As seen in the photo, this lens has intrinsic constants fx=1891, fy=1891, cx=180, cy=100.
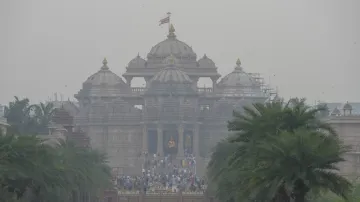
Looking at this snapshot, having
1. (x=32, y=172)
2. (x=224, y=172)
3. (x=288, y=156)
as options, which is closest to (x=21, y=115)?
(x=224, y=172)

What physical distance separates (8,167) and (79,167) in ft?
77.7

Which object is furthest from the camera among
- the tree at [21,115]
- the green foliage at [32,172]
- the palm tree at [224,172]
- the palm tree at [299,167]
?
the tree at [21,115]

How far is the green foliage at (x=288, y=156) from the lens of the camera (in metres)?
51.5

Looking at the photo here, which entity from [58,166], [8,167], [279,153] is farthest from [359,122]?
[279,153]

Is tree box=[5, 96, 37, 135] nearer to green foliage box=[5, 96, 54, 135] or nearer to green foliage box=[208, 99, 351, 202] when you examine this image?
green foliage box=[5, 96, 54, 135]

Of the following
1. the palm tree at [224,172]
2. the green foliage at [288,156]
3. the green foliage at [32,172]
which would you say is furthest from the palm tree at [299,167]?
the palm tree at [224,172]

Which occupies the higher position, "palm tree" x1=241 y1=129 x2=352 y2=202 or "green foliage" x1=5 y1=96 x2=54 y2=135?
"green foliage" x1=5 y1=96 x2=54 y2=135

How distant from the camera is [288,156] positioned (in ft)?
171

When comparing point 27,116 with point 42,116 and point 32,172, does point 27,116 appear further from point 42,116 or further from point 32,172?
point 32,172

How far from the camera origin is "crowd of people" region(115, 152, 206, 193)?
124688 mm

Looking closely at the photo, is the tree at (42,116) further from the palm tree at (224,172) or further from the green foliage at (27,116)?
the palm tree at (224,172)

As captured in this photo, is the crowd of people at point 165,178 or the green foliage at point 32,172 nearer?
the green foliage at point 32,172

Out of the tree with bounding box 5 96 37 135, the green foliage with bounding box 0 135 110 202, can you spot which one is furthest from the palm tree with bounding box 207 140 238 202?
the tree with bounding box 5 96 37 135

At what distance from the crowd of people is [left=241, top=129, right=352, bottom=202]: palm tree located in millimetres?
63884
